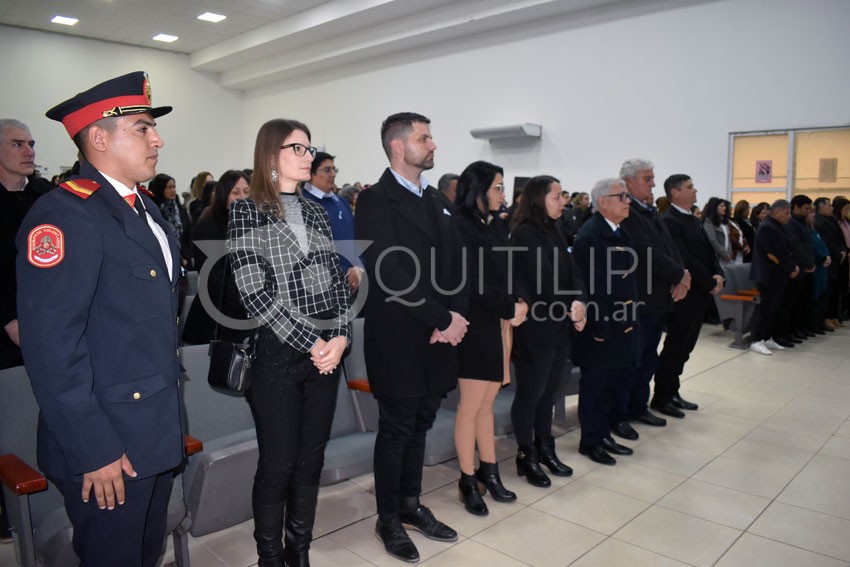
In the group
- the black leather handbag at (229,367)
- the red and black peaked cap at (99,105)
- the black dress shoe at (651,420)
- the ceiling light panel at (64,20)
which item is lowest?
the black dress shoe at (651,420)

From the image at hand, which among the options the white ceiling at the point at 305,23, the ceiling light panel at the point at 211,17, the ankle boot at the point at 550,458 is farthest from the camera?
the ceiling light panel at the point at 211,17

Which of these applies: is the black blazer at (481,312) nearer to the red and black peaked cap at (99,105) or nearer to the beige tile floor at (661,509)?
the beige tile floor at (661,509)

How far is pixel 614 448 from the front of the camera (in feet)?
12.0

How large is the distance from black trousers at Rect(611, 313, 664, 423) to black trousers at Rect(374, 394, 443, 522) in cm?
175

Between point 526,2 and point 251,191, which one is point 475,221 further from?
point 526,2

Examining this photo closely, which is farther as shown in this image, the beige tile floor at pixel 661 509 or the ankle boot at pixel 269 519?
the beige tile floor at pixel 661 509

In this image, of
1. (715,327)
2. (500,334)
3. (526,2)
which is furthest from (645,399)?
(526,2)

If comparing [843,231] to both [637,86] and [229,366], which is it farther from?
[229,366]

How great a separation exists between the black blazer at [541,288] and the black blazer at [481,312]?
325mm

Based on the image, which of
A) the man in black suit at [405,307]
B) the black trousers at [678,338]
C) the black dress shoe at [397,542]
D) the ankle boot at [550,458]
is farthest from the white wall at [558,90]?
the black dress shoe at [397,542]

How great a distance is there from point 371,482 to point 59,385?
2.15 metres

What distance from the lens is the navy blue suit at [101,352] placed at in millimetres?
1353

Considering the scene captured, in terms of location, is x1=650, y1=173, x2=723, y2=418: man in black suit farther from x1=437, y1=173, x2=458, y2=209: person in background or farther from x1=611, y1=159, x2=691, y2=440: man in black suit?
x1=437, y1=173, x2=458, y2=209: person in background

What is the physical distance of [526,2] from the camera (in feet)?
33.9
